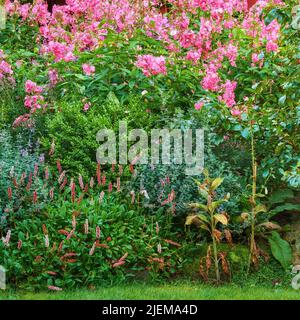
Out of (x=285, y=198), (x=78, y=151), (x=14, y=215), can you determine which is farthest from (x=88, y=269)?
(x=285, y=198)

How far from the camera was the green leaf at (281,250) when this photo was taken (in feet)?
18.2

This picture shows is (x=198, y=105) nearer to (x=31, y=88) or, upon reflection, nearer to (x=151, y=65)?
(x=151, y=65)

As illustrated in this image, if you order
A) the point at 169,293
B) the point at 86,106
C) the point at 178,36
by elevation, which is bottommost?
the point at 169,293

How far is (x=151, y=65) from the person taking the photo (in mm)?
6551

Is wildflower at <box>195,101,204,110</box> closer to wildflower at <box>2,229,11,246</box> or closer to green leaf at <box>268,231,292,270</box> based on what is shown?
green leaf at <box>268,231,292,270</box>

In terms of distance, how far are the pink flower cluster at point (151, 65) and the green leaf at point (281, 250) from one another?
6.63 ft

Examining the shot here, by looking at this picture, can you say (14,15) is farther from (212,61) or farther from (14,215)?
(14,215)

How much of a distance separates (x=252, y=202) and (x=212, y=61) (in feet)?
7.71

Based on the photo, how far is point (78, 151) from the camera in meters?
5.96

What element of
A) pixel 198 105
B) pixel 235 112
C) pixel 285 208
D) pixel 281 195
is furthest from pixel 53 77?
pixel 285 208

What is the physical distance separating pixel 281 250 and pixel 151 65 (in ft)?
7.31

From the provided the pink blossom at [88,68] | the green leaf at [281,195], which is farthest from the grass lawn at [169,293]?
the pink blossom at [88,68]

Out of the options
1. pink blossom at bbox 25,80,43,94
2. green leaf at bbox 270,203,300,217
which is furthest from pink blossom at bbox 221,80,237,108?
pink blossom at bbox 25,80,43,94

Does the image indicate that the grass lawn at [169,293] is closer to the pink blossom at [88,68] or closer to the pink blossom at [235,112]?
the pink blossom at [235,112]
